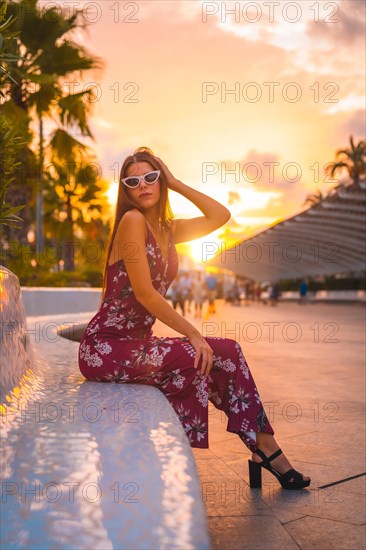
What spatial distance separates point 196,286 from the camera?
2383 cm

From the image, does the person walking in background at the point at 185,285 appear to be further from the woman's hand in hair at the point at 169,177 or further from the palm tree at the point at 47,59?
the woman's hand in hair at the point at 169,177

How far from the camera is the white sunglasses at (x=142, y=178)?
10.4ft

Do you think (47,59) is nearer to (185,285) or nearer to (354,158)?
(185,285)

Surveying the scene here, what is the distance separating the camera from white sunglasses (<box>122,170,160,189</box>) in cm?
316

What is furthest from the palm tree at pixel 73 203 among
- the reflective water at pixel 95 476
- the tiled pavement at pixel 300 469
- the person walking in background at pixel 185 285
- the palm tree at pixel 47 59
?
the reflective water at pixel 95 476

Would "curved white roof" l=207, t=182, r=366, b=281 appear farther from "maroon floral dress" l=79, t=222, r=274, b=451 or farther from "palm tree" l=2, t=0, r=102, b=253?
"maroon floral dress" l=79, t=222, r=274, b=451

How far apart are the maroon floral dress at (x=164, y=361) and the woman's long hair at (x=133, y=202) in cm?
8

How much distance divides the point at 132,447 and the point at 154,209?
1.87m

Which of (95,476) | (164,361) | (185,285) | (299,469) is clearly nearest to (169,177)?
(164,361)

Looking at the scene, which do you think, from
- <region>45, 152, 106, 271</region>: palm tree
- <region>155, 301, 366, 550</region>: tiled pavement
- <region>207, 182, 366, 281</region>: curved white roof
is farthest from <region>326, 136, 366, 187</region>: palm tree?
<region>155, 301, 366, 550</region>: tiled pavement

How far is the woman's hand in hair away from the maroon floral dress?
0.25m

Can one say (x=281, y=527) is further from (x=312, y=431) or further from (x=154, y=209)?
(x=312, y=431)

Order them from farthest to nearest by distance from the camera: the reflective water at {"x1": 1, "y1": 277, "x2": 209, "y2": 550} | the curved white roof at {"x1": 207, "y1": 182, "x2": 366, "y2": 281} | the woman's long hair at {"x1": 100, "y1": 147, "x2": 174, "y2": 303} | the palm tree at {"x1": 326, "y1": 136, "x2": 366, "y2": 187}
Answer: the palm tree at {"x1": 326, "y1": 136, "x2": 366, "y2": 187}, the curved white roof at {"x1": 207, "y1": 182, "x2": 366, "y2": 281}, the woman's long hair at {"x1": 100, "y1": 147, "x2": 174, "y2": 303}, the reflective water at {"x1": 1, "y1": 277, "x2": 209, "y2": 550}

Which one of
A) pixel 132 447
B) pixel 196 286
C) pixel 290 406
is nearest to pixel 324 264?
pixel 196 286
